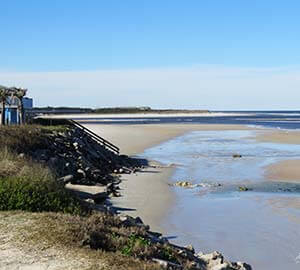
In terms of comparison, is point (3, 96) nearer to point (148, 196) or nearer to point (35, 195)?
point (148, 196)

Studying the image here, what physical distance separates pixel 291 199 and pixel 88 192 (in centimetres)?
736

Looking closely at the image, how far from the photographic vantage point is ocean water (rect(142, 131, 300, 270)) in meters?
12.5

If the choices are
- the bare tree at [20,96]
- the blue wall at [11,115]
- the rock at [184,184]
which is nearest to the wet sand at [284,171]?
the rock at [184,184]

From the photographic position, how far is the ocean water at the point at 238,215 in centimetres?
1247

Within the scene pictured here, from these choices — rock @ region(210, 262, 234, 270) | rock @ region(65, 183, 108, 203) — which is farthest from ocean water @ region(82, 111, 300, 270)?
rock @ region(65, 183, 108, 203)

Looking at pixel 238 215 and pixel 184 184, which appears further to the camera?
pixel 184 184

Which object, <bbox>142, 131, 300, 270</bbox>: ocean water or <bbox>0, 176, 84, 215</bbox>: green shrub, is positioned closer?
<bbox>0, 176, 84, 215</bbox>: green shrub

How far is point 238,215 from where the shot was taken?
16531 mm

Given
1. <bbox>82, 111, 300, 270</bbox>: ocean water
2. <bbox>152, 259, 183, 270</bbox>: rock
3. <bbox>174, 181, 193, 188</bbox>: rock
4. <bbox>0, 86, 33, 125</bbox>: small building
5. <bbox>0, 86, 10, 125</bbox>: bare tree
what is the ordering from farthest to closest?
<bbox>0, 86, 33, 125</bbox>: small building → <bbox>0, 86, 10, 125</bbox>: bare tree → <bbox>174, 181, 193, 188</bbox>: rock → <bbox>82, 111, 300, 270</bbox>: ocean water → <bbox>152, 259, 183, 270</bbox>: rock

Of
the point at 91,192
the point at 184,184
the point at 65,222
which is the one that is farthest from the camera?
the point at 184,184

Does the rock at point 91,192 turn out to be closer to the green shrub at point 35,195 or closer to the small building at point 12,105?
the green shrub at point 35,195

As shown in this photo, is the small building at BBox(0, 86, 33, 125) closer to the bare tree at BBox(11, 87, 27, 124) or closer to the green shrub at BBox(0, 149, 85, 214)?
the bare tree at BBox(11, 87, 27, 124)

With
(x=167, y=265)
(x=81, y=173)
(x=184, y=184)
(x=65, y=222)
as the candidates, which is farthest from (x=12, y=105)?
(x=167, y=265)

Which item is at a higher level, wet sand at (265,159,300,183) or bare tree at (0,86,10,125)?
bare tree at (0,86,10,125)
